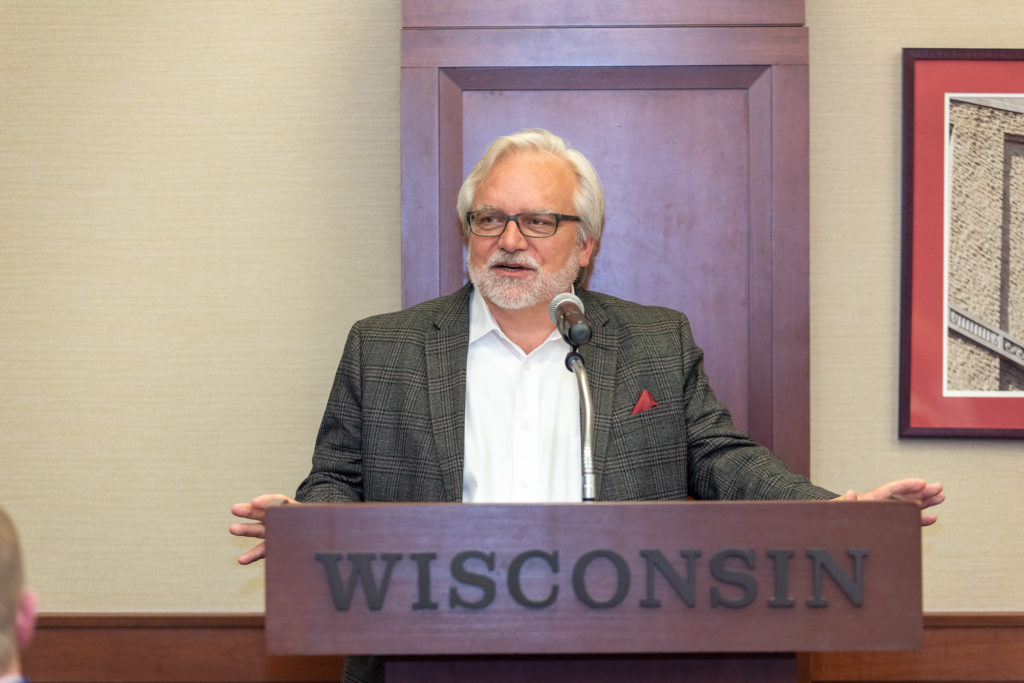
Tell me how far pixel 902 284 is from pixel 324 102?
1.73 metres

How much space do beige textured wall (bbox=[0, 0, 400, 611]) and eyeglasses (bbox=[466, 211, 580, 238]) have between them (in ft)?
2.00

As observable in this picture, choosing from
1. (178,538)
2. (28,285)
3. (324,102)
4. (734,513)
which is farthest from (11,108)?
(734,513)

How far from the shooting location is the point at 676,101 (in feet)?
8.95

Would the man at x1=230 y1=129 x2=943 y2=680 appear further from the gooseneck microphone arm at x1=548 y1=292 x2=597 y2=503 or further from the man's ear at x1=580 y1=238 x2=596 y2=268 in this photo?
the gooseneck microphone arm at x1=548 y1=292 x2=597 y2=503

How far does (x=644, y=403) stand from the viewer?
2252 mm

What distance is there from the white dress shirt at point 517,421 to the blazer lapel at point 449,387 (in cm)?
5

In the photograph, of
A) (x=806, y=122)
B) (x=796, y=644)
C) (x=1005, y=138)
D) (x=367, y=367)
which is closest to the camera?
(x=796, y=644)

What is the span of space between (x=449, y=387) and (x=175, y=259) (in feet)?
3.71

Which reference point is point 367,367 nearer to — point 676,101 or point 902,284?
point 676,101

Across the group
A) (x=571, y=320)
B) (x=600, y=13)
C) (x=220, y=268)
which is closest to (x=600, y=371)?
(x=571, y=320)

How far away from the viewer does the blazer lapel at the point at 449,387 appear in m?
2.17

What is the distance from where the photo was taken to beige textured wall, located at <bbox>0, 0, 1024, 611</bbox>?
9.63 ft

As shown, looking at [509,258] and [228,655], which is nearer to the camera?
[509,258]

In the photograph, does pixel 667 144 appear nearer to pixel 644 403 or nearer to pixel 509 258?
pixel 509 258
